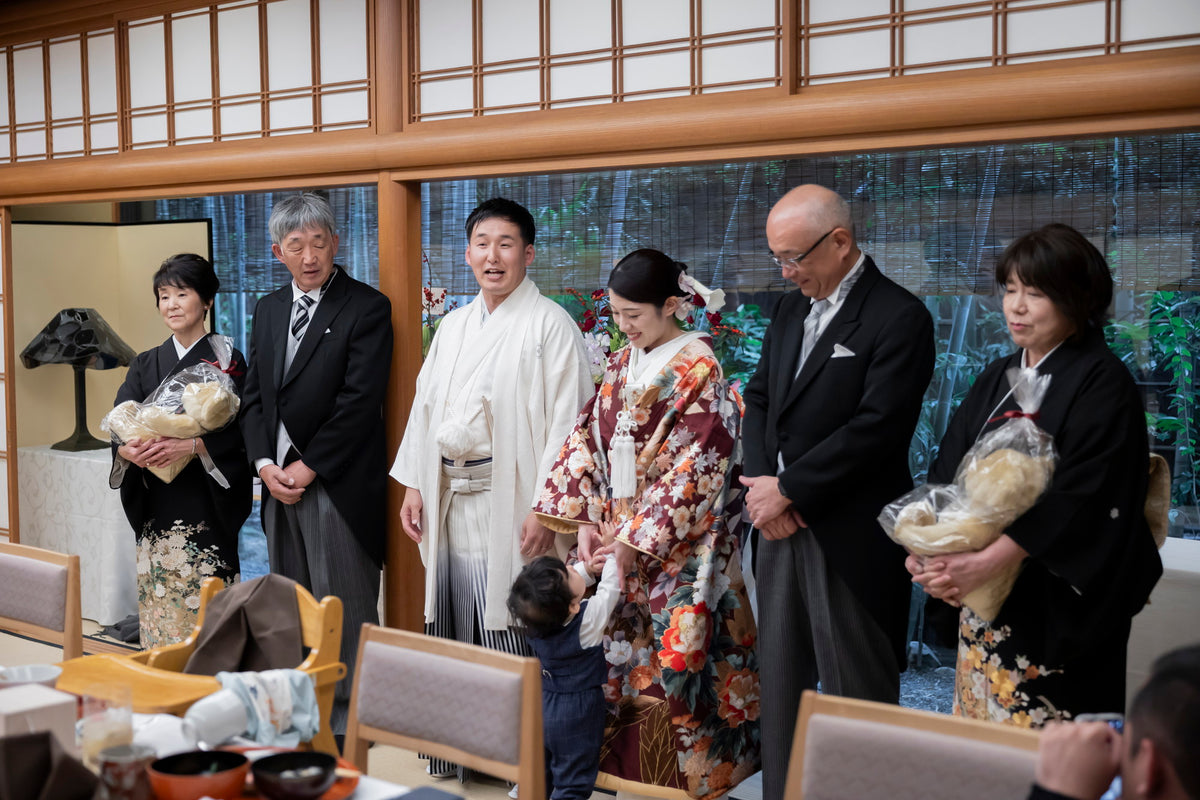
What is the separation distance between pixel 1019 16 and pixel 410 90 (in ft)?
6.36

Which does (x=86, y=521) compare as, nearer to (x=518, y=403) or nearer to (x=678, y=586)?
(x=518, y=403)

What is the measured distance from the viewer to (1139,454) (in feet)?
7.51

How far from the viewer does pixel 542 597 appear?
2648 millimetres

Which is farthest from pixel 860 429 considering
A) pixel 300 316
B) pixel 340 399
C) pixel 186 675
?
pixel 300 316

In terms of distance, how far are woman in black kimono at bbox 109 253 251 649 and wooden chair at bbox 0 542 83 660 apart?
1.26 meters

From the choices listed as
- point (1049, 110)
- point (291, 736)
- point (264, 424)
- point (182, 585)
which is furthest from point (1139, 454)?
point (182, 585)

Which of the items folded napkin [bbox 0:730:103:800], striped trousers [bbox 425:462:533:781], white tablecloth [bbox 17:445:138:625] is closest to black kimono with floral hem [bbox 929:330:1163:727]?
striped trousers [bbox 425:462:533:781]

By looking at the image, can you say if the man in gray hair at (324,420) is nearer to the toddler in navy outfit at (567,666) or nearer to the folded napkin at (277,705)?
the toddler in navy outfit at (567,666)

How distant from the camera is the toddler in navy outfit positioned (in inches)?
106

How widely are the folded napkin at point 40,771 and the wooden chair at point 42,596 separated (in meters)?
1.16

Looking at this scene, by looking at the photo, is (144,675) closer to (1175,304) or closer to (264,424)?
(264,424)

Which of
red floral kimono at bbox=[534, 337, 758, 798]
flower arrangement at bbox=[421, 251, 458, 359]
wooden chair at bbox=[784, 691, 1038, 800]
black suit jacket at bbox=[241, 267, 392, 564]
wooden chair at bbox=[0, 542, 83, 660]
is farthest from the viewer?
flower arrangement at bbox=[421, 251, 458, 359]

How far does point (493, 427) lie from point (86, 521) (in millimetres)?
2585

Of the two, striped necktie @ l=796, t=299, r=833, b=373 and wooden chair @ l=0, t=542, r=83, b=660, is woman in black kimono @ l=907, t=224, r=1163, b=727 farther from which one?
wooden chair @ l=0, t=542, r=83, b=660
